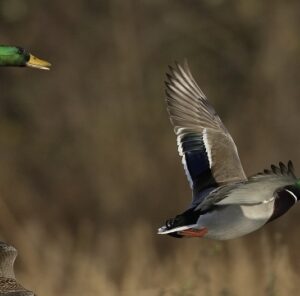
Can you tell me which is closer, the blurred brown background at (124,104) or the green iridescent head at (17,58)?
the green iridescent head at (17,58)

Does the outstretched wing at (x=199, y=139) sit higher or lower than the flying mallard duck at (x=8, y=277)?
higher

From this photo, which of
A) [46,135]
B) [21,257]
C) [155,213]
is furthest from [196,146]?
[46,135]

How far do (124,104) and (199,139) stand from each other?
492 cm

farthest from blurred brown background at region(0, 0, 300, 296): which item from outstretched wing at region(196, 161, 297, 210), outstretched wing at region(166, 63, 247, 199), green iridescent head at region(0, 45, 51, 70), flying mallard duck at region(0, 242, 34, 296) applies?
flying mallard duck at region(0, 242, 34, 296)

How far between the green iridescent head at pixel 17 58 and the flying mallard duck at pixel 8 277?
3511 mm

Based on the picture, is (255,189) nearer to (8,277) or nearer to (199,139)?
(199,139)

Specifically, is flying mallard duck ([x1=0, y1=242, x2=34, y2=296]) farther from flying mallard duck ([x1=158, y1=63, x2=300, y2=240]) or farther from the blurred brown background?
the blurred brown background

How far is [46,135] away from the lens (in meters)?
12.7

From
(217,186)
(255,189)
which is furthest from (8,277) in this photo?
(217,186)

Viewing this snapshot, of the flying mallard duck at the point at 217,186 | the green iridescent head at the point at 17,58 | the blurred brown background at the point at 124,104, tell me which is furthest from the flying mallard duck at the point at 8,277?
the blurred brown background at the point at 124,104

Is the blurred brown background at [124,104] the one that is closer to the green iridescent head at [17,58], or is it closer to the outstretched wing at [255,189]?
the green iridescent head at [17,58]

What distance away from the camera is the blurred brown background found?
36.7 feet

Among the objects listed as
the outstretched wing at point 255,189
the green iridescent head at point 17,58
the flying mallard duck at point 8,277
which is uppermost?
the green iridescent head at point 17,58

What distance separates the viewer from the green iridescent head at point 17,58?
24.3 feet
